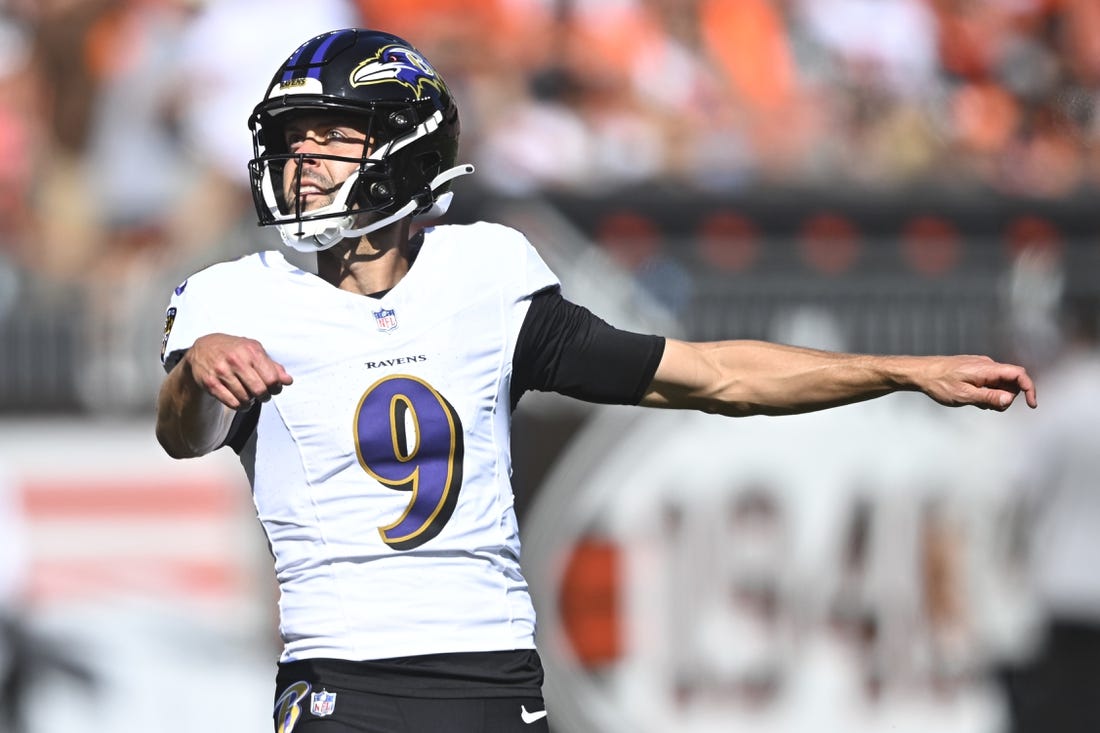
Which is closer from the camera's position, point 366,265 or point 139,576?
point 366,265

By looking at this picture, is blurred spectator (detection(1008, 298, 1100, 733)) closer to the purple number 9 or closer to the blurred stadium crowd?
the blurred stadium crowd

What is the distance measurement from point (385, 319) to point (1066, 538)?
464 cm

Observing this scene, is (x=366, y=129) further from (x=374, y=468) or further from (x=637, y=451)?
(x=637, y=451)

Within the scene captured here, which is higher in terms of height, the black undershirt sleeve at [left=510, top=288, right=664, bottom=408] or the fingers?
the black undershirt sleeve at [left=510, top=288, right=664, bottom=408]

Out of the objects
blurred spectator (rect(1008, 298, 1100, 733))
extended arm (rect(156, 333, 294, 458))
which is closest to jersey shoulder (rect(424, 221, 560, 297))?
extended arm (rect(156, 333, 294, 458))

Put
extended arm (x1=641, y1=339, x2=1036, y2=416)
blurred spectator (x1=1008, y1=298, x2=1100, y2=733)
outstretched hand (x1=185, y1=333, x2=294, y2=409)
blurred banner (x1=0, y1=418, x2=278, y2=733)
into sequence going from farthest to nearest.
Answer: blurred spectator (x1=1008, y1=298, x2=1100, y2=733), blurred banner (x1=0, y1=418, x2=278, y2=733), extended arm (x1=641, y1=339, x2=1036, y2=416), outstretched hand (x1=185, y1=333, x2=294, y2=409)

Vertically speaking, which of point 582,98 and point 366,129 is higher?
point 582,98

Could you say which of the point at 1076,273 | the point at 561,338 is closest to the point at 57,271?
the point at 561,338

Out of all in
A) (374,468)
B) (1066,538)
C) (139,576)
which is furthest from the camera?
(1066,538)

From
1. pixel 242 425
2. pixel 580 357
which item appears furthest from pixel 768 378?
pixel 242 425

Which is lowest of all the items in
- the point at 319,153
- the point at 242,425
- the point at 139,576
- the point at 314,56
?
the point at 139,576

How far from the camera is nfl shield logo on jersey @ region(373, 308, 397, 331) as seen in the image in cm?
335

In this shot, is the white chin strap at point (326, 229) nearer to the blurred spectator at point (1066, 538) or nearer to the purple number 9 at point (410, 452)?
the purple number 9 at point (410, 452)

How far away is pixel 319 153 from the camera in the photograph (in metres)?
3.48
